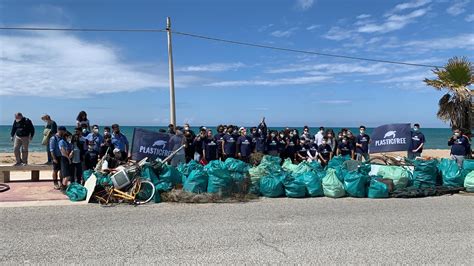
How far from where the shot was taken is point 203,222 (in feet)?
25.0

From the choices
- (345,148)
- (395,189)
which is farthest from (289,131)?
(395,189)

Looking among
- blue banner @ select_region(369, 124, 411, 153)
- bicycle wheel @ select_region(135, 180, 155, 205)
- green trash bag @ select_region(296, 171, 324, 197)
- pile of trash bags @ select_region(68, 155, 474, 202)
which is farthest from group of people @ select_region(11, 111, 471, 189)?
green trash bag @ select_region(296, 171, 324, 197)

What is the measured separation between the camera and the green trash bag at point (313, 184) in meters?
10.5

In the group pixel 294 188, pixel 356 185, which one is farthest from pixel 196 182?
pixel 356 185

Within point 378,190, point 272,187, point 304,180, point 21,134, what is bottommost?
point 378,190

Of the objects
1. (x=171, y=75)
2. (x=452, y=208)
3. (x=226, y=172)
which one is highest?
(x=171, y=75)

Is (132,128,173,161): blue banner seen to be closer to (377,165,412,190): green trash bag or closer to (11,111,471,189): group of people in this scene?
(11,111,471,189): group of people

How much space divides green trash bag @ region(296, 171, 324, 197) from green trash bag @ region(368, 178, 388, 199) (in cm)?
117

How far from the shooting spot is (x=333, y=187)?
34.0 ft

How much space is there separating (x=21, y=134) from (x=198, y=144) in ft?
17.7

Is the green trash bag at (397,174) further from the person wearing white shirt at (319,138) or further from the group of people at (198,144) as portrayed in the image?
the person wearing white shirt at (319,138)

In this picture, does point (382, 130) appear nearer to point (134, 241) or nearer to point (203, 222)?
point (203, 222)

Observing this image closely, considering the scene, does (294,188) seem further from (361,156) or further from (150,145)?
(361,156)

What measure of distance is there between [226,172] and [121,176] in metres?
2.41
